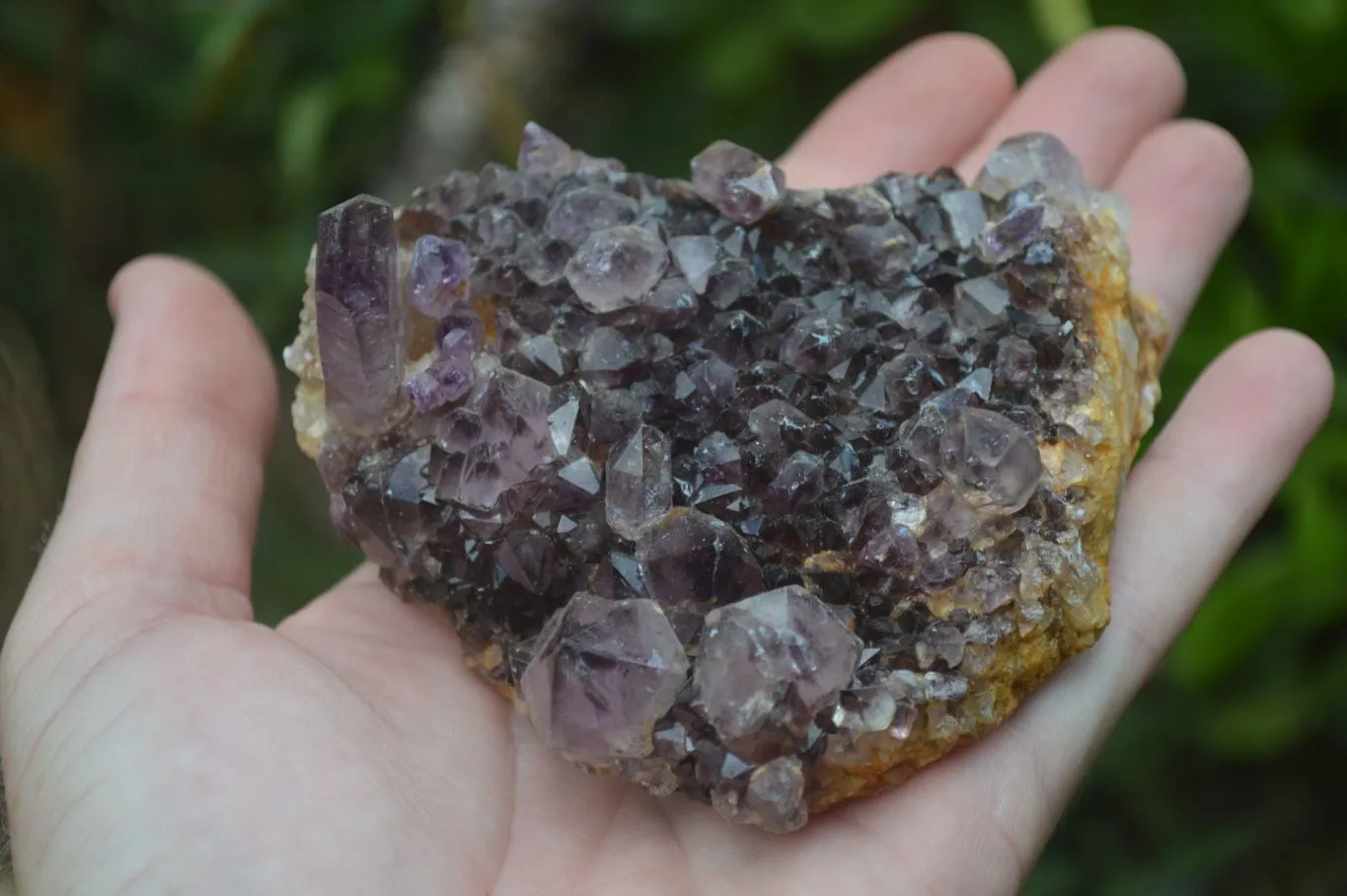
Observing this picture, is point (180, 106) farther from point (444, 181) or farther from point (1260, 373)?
point (1260, 373)

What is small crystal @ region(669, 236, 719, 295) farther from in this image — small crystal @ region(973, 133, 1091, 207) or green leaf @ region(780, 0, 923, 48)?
green leaf @ region(780, 0, 923, 48)

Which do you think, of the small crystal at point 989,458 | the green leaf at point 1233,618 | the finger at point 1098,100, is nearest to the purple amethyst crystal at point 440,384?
the small crystal at point 989,458

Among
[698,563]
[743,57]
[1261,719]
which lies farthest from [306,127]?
[1261,719]

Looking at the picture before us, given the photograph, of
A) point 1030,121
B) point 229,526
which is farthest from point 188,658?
point 1030,121

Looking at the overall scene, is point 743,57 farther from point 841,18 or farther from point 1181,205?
point 1181,205

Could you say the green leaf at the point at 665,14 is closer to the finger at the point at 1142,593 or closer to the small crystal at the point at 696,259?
the small crystal at the point at 696,259

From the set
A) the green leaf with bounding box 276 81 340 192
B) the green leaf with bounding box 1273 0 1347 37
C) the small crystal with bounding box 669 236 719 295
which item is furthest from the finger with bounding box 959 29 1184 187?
the green leaf with bounding box 276 81 340 192
